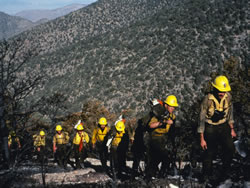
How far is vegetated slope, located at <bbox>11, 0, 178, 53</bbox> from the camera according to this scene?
66.5 m

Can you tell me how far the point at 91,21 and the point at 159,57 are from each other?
39.9 metres

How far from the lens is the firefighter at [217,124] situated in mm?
4422

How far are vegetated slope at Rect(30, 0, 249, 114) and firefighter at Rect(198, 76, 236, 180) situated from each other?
22405mm

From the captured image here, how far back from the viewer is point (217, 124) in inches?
177

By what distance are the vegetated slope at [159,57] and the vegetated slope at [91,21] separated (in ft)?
56.3

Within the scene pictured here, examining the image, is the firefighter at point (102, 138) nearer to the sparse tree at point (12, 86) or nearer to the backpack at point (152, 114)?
the backpack at point (152, 114)

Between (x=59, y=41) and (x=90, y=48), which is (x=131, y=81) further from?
(x=59, y=41)

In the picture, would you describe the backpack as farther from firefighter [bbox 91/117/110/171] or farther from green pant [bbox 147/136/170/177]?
firefighter [bbox 91/117/110/171]

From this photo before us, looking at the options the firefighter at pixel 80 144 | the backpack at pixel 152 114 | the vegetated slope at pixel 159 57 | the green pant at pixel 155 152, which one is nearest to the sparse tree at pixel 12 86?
the firefighter at pixel 80 144

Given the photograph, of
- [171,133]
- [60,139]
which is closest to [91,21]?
[60,139]

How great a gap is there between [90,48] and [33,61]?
49.2 feet

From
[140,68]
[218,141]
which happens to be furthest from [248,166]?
[140,68]

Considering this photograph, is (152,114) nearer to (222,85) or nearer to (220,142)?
(220,142)

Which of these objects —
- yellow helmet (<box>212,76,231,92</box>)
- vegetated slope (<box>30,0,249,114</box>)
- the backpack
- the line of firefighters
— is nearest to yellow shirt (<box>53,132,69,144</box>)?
the line of firefighters
